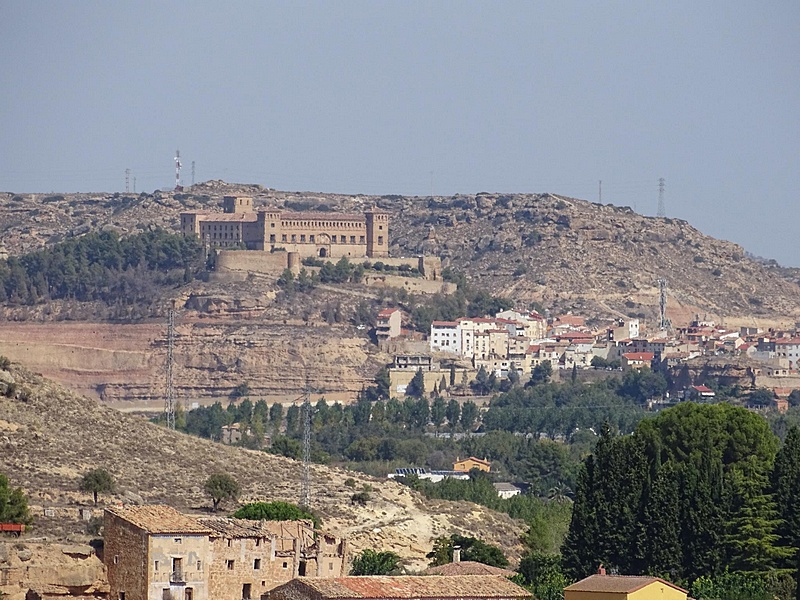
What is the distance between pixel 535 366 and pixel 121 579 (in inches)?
5171

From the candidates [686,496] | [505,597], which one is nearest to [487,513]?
[686,496]

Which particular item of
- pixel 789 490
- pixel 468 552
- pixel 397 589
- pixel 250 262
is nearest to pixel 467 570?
pixel 468 552

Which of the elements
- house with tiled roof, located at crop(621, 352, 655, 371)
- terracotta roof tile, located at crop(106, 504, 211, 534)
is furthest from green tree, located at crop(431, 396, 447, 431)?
terracotta roof tile, located at crop(106, 504, 211, 534)

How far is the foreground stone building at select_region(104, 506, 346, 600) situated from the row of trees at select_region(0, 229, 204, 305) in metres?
134

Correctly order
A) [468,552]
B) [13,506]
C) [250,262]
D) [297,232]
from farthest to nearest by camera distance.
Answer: [297,232] < [250,262] < [468,552] < [13,506]

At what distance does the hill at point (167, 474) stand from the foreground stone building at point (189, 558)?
10110mm

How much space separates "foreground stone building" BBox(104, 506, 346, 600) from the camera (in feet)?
146

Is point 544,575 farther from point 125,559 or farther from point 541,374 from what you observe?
point 541,374

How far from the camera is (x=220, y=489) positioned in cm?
6231

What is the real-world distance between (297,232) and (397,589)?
478ft

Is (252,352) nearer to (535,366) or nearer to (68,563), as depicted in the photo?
(535,366)

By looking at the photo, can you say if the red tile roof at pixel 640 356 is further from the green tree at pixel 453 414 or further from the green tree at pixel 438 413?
the green tree at pixel 438 413

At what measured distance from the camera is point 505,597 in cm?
4497

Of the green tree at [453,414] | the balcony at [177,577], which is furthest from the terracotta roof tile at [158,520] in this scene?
the green tree at [453,414]
